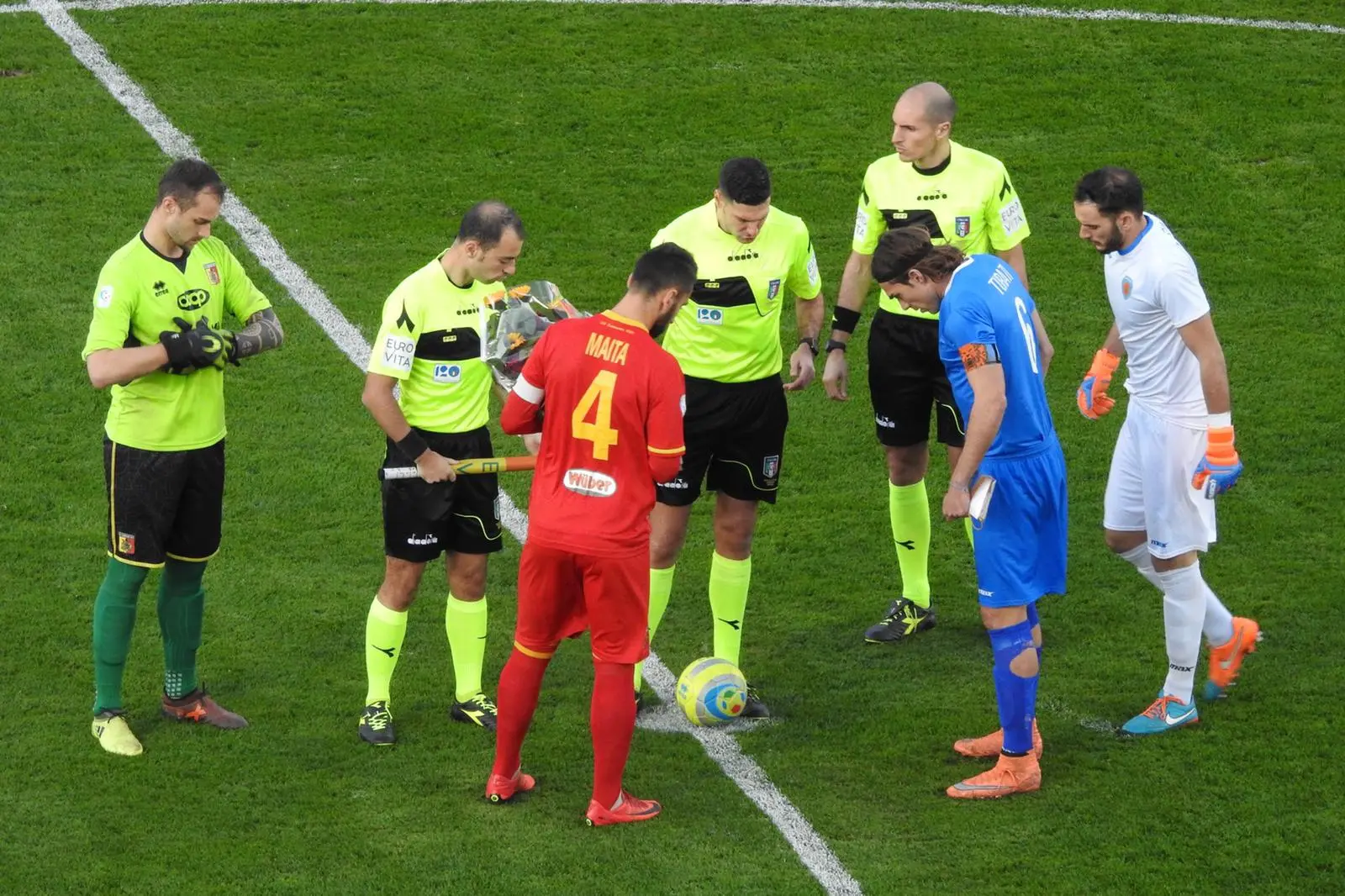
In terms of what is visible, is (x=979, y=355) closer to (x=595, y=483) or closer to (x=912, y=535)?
(x=595, y=483)

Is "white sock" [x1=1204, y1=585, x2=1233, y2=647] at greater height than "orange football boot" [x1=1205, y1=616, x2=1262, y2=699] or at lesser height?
greater

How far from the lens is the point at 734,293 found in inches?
296

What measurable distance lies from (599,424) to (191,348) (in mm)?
1786

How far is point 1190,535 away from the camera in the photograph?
7.09 metres

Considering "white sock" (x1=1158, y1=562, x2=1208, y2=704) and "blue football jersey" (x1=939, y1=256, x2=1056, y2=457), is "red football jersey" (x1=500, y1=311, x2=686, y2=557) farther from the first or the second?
"white sock" (x1=1158, y1=562, x2=1208, y2=704)

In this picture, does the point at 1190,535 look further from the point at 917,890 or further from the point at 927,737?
the point at 917,890

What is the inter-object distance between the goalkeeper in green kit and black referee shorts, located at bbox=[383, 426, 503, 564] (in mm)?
762

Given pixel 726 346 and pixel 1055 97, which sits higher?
pixel 1055 97

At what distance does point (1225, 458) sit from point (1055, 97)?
8.07 meters

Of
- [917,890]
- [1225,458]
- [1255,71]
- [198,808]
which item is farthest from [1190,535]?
[1255,71]

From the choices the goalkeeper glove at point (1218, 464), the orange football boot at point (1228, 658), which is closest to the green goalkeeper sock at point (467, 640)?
the goalkeeper glove at point (1218, 464)

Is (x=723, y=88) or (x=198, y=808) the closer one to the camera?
(x=198, y=808)

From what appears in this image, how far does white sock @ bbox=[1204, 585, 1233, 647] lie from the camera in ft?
24.3

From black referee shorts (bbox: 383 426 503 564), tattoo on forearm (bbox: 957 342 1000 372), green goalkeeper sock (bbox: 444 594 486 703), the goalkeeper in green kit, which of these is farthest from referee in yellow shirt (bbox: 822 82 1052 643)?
the goalkeeper in green kit
